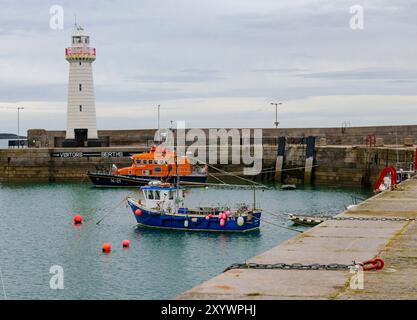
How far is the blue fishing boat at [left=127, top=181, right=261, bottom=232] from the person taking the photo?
36.3 m

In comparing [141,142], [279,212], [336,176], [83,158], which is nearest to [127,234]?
[279,212]

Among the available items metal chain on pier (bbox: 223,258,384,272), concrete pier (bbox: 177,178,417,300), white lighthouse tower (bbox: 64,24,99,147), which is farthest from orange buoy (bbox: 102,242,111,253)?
white lighthouse tower (bbox: 64,24,99,147)

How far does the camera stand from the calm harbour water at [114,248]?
2430 cm

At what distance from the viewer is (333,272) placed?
12547 mm

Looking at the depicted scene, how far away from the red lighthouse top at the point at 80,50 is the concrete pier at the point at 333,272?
5803 centimetres

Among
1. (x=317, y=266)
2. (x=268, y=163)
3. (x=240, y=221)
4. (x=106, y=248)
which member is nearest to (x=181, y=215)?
(x=240, y=221)

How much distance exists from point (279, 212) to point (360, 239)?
2842 cm

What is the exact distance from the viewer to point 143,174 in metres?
65.2

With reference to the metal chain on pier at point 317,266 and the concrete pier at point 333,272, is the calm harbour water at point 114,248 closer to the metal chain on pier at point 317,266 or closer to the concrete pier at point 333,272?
the concrete pier at point 333,272

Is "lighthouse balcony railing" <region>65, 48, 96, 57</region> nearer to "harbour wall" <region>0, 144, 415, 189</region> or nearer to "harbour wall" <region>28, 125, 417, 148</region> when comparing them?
"harbour wall" <region>0, 144, 415, 189</region>

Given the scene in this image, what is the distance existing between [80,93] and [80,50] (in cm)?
414

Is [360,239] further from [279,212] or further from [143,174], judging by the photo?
[143,174]

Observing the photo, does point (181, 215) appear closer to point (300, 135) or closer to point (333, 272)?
point (333, 272)

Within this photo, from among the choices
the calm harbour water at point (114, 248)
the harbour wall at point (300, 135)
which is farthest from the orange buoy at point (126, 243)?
the harbour wall at point (300, 135)
